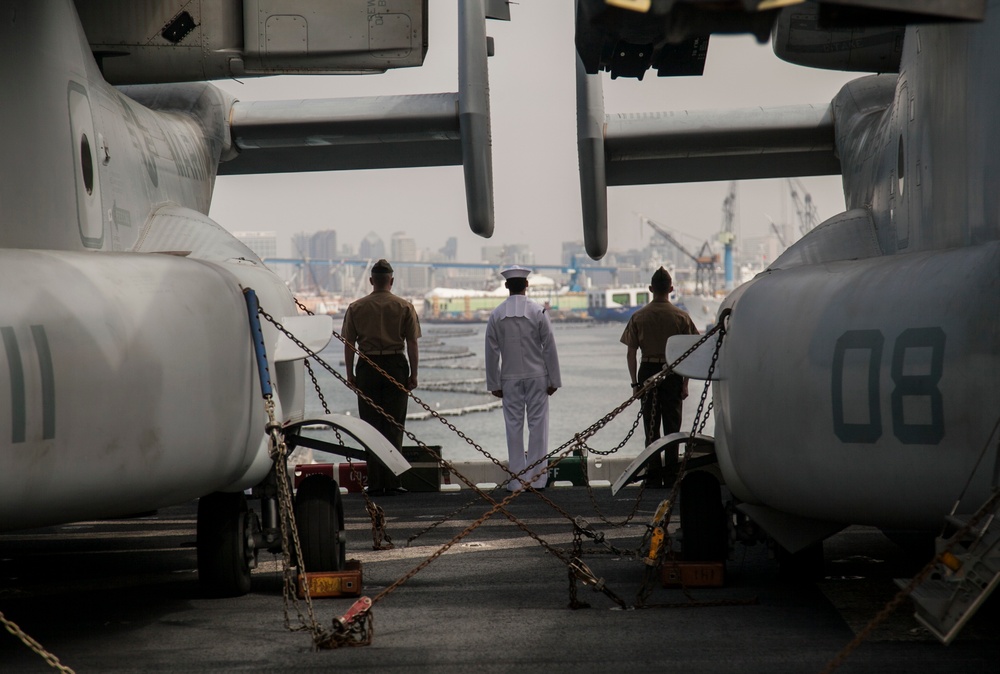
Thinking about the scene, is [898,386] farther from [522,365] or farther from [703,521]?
[522,365]

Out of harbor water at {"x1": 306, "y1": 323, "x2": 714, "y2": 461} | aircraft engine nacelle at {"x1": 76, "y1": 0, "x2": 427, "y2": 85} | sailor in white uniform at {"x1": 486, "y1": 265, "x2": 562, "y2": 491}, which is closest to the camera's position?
aircraft engine nacelle at {"x1": 76, "y1": 0, "x2": 427, "y2": 85}

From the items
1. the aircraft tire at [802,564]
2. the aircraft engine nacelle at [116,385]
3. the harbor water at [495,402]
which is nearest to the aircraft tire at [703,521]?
the aircraft tire at [802,564]

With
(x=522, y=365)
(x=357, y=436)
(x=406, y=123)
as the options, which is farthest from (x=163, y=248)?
(x=522, y=365)

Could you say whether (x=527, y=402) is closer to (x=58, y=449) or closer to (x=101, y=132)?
(x=101, y=132)

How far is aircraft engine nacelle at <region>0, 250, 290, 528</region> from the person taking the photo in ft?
13.3

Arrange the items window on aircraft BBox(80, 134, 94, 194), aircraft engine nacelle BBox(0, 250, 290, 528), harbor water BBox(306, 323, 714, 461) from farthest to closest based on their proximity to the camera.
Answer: harbor water BBox(306, 323, 714, 461) < window on aircraft BBox(80, 134, 94, 194) < aircraft engine nacelle BBox(0, 250, 290, 528)

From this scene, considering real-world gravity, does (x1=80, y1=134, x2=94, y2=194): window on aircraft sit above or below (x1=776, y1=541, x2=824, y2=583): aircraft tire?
above

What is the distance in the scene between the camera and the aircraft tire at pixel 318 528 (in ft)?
19.0

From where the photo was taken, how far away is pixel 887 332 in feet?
14.3

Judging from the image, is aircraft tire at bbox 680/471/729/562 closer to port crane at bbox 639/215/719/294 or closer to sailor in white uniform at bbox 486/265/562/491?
sailor in white uniform at bbox 486/265/562/491

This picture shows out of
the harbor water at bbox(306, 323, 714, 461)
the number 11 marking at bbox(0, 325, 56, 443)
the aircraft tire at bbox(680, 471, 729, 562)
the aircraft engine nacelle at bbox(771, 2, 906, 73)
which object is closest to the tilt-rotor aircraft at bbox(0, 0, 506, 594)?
the number 11 marking at bbox(0, 325, 56, 443)

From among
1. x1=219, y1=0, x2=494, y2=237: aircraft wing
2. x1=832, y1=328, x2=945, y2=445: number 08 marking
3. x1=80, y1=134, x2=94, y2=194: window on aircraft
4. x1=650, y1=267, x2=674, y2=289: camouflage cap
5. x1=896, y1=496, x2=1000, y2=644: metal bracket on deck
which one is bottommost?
x1=896, y1=496, x2=1000, y2=644: metal bracket on deck

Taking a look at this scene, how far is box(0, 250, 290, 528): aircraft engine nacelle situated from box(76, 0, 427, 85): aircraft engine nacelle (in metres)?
1.91

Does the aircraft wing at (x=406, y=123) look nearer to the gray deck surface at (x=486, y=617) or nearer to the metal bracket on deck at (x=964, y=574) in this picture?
the gray deck surface at (x=486, y=617)
